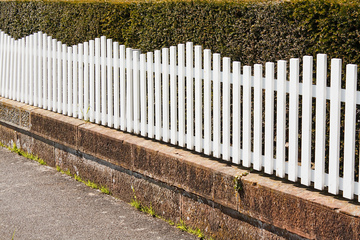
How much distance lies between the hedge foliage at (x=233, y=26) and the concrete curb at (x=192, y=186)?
3.59 ft

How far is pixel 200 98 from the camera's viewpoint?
539cm

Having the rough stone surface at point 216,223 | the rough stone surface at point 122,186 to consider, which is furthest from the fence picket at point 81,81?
the rough stone surface at point 216,223

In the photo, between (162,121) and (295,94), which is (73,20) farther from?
(295,94)

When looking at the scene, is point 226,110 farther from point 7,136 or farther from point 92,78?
point 7,136

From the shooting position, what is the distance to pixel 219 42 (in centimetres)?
580

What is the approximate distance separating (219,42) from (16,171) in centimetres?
316

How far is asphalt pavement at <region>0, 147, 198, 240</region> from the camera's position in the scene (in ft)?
17.5

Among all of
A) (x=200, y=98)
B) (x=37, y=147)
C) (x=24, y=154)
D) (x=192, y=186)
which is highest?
(x=200, y=98)

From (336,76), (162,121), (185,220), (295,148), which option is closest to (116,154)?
(162,121)

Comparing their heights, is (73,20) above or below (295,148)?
above

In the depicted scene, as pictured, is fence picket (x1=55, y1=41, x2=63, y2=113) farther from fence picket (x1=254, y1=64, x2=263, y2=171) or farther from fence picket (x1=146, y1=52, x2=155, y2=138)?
fence picket (x1=254, y1=64, x2=263, y2=171)

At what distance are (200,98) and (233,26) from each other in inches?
30.8

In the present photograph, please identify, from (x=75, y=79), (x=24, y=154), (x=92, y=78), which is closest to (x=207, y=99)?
(x=92, y=78)

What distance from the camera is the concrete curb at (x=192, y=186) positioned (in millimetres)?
4289
